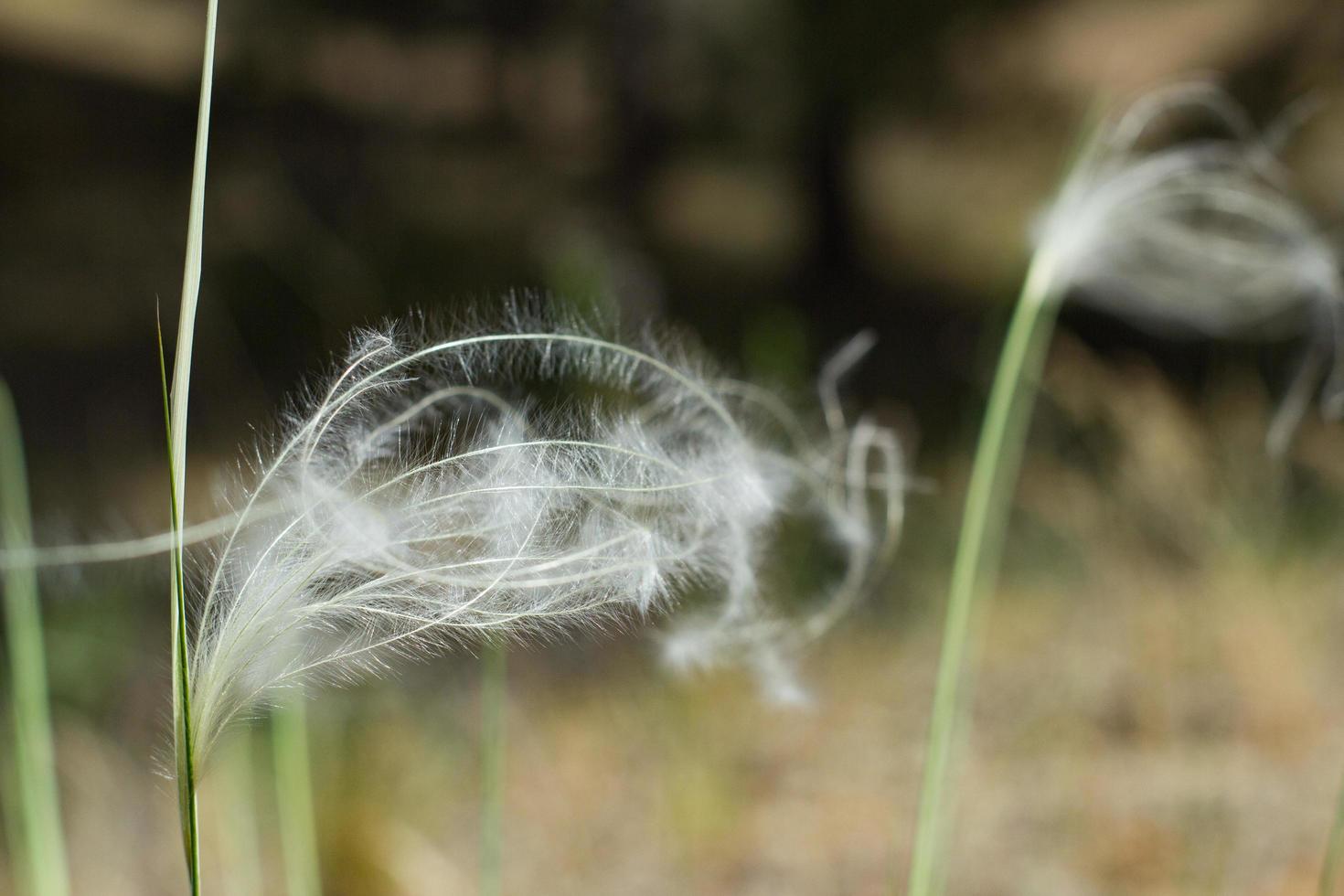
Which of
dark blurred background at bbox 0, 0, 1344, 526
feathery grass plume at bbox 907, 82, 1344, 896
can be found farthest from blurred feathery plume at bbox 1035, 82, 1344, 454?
dark blurred background at bbox 0, 0, 1344, 526

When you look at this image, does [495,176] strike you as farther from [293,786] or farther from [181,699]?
[181,699]

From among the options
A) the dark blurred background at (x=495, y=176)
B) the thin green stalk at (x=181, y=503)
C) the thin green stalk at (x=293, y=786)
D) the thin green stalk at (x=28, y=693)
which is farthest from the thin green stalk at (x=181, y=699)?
the dark blurred background at (x=495, y=176)

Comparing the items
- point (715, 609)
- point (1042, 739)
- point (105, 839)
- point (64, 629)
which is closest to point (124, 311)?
point (64, 629)

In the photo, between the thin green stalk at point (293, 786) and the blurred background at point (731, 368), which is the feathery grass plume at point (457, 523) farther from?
the thin green stalk at point (293, 786)

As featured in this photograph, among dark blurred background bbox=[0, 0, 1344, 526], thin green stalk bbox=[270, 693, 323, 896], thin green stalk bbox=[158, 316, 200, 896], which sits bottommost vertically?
thin green stalk bbox=[270, 693, 323, 896]

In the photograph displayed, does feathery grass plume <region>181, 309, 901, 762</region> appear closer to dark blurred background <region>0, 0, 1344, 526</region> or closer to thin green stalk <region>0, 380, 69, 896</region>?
thin green stalk <region>0, 380, 69, 896</region>

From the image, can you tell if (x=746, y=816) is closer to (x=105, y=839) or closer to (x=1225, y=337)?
(x=105, y=839)

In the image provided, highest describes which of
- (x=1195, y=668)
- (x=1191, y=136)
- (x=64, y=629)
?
(x=1191, y=136)
